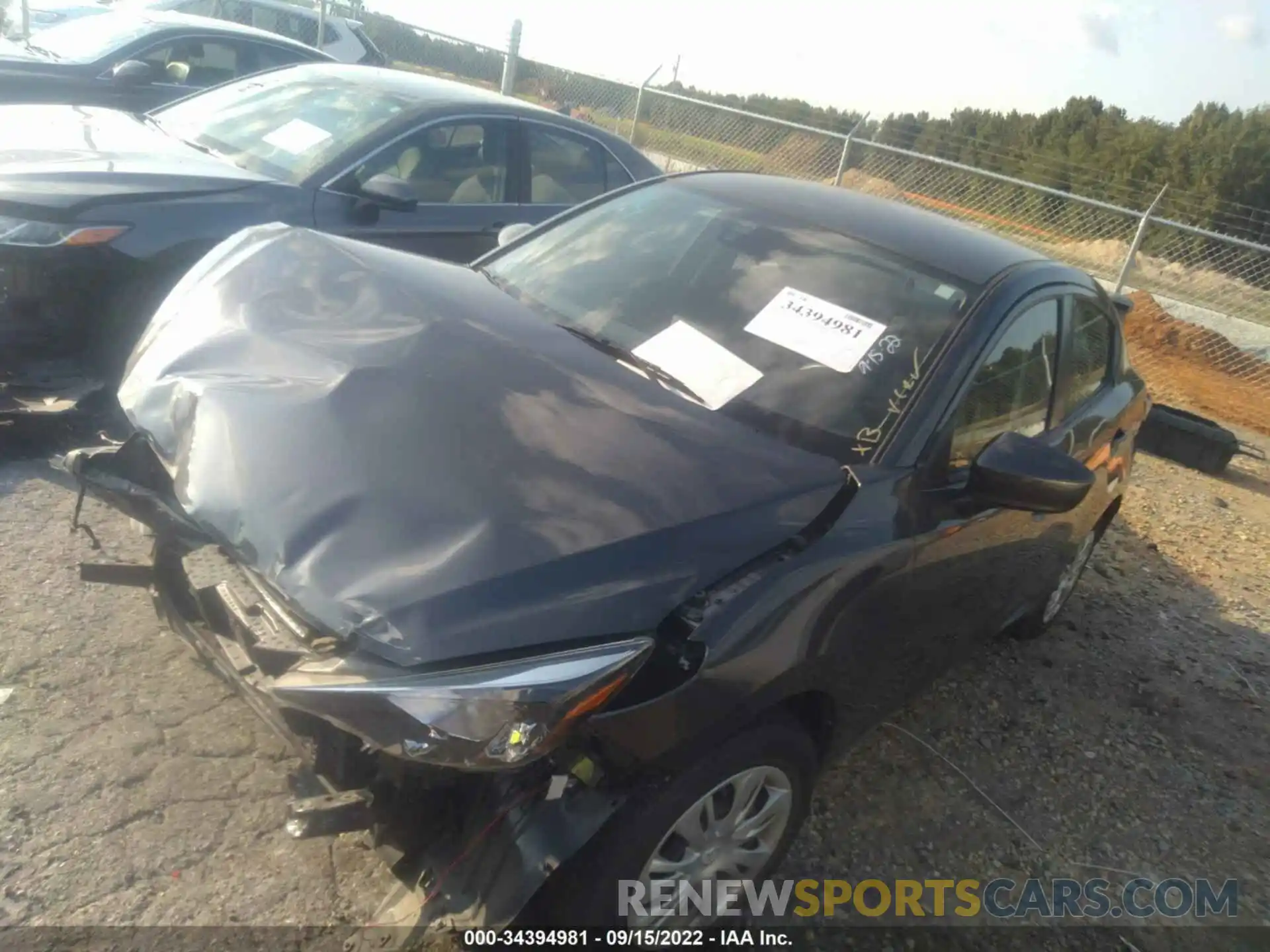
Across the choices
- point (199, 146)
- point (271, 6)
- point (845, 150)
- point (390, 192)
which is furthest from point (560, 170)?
point (271, 6)

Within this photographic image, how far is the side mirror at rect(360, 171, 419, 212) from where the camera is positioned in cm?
455

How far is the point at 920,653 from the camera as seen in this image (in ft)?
9.27

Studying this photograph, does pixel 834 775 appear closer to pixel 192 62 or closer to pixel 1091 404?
pixel 1091 404

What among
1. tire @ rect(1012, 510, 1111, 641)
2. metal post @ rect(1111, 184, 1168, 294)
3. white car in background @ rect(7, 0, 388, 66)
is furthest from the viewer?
white car in background @ rect(7, 0, 388, 66)

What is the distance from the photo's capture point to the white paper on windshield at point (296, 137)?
4859 mm

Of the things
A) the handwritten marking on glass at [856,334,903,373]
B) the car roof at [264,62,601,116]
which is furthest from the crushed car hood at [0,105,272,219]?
the handwritten marking on glass at [856,334,903,373]

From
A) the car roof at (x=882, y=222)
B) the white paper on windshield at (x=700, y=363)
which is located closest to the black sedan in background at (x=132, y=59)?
the car roof at (x=882, y=222)

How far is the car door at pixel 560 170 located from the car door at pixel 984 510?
9.87ft

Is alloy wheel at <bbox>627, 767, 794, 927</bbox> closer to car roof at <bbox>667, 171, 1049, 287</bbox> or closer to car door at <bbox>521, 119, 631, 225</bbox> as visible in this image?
car roof at <bbox>667, 171, 1049, 287</bbox>

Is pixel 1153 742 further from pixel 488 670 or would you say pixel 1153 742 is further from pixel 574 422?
pixel 488 670

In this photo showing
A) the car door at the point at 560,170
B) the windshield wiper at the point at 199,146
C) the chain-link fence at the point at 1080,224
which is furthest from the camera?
the chain-link fence at the point at 1080,224

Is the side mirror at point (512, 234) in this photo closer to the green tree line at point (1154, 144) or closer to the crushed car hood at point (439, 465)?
the crushed car hood at point (439, 465)

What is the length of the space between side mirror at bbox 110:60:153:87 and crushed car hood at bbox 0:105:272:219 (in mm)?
1624

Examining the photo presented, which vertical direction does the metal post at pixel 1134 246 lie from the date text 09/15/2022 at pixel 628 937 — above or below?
above
